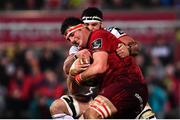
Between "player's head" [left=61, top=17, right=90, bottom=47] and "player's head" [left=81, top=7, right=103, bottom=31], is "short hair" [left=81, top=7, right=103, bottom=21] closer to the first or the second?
"player's head" [left=81, top=7, right=103, bottom=31]

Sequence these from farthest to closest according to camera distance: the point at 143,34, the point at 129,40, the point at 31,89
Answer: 1. the point at 143,34
2. the point at 31,89
3. the point at 129,40

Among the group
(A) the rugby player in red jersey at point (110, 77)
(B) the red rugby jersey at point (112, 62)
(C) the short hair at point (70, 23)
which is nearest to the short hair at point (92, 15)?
(C) the short hair at point (70, 23)

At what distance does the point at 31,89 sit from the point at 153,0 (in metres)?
4.90

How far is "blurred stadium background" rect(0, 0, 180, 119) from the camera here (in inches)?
803

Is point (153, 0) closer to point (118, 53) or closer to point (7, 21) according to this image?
point (7, 21)

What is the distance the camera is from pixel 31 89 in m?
20.7

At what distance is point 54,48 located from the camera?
22.2m

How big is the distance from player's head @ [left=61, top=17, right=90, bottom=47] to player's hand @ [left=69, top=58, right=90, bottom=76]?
0.85ft

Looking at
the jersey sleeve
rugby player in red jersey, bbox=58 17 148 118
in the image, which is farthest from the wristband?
the jersey sleeve

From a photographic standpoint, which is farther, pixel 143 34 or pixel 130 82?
pixel 143 34

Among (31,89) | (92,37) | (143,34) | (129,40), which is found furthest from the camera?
(143,34)

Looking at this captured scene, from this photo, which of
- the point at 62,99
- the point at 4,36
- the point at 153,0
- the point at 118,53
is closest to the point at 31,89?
the point at 4,36

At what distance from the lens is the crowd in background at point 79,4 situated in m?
23.1

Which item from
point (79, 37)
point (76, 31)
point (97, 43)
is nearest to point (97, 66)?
point (97, 43)
